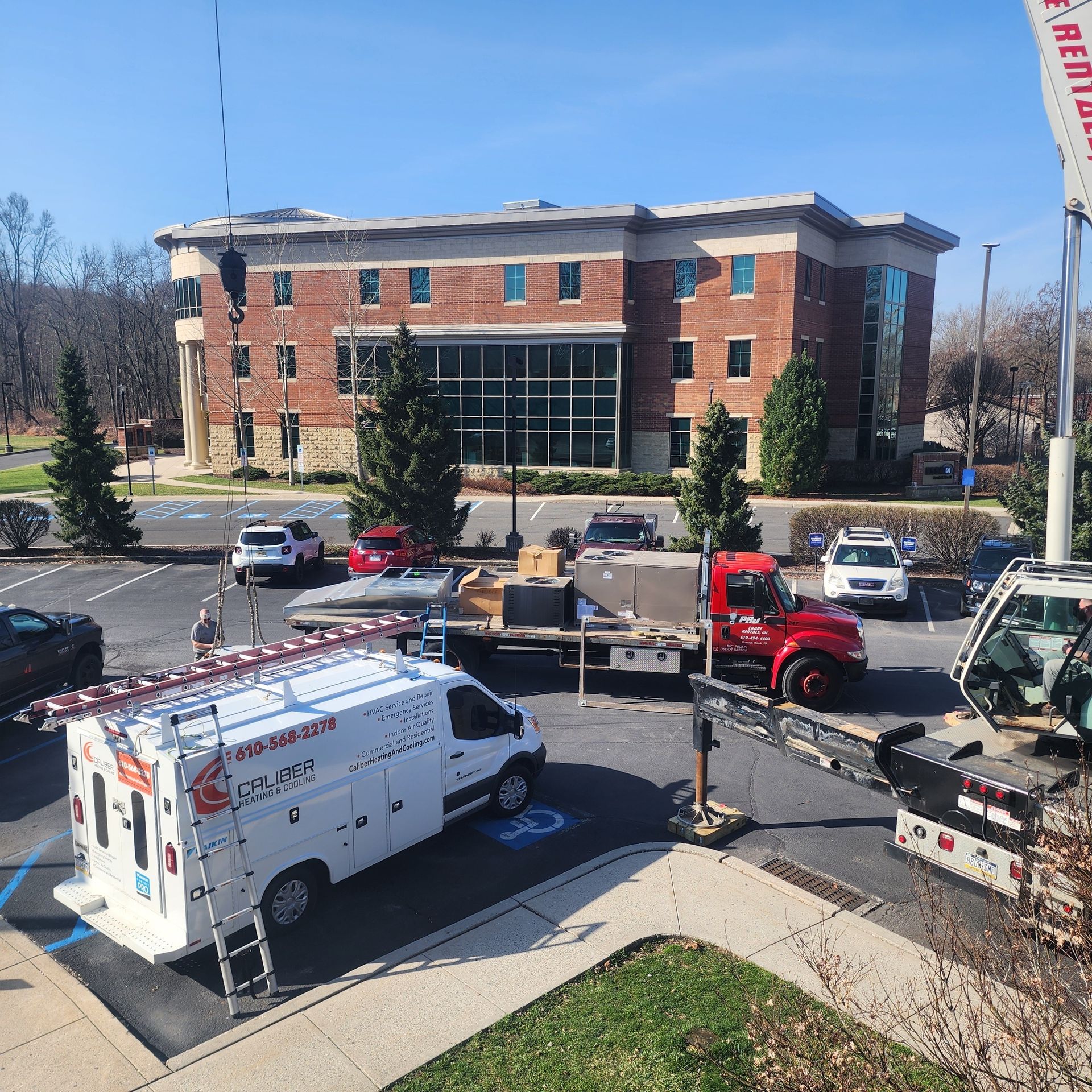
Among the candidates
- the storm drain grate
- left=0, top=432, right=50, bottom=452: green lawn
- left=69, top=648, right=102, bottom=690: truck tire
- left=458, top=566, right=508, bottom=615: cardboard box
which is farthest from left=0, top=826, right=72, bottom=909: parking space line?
left=0, top=432, right=50, bottom=452: green lawn

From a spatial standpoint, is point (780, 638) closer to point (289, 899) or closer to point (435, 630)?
point (435, 630)

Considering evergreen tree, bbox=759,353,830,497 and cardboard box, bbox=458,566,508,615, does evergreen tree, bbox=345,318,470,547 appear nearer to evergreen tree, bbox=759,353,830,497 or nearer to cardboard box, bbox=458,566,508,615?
cardboard box, bbox=458,566,508,615

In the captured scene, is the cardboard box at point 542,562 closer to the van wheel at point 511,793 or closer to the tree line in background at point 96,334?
the van wheel at point 511,793

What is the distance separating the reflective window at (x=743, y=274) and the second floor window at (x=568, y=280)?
745 cm

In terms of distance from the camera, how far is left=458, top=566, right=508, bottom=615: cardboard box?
611 inches

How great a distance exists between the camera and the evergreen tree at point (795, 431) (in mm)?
42344

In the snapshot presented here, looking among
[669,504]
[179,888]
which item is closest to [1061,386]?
[179,888]

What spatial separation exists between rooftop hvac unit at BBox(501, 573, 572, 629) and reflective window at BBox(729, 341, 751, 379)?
32.4 meters

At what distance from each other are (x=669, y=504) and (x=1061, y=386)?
102 ft

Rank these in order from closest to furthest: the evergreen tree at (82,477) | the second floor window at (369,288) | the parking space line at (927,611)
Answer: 1. the parking space line at (927,611)
2. the evergreen tree at (82,477)
3. the second floor window at (369,288)

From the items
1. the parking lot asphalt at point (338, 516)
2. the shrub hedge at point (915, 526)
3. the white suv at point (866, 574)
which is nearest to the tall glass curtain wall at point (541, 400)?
the parking lot asphalt at point (338, 516)

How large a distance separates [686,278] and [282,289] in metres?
20.7

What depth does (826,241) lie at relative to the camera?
4684cm

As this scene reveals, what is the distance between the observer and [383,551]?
932 inches
